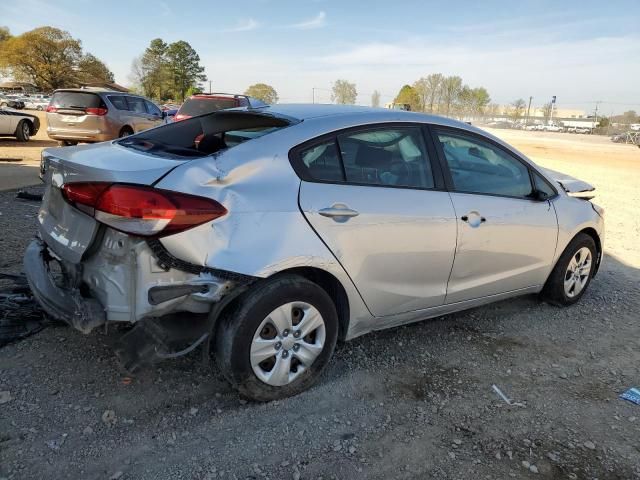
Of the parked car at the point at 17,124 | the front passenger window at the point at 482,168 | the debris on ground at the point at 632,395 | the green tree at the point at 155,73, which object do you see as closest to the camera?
the debris on ground at the point at 632,395

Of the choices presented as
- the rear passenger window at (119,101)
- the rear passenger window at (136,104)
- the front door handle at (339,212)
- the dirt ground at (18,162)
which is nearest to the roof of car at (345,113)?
the front door handle at (339,212)

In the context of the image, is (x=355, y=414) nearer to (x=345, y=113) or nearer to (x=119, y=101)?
(x=345, y=113)

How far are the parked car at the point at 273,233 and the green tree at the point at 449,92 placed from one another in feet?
295

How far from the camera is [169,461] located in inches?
98.3

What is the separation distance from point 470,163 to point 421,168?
57 cm

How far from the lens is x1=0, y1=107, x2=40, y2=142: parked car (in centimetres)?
1598

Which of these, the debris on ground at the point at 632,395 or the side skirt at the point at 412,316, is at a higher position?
the side skirt at the point at 412,316

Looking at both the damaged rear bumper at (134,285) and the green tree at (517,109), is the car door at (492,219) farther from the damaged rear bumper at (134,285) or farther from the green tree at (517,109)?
the green tree at (517,109)

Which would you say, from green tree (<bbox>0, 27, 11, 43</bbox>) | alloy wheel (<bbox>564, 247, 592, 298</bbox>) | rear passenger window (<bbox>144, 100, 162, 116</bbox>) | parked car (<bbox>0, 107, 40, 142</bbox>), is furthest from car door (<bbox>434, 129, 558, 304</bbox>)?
green tree (<bbox>0, 27, 11, 43</bbox>)

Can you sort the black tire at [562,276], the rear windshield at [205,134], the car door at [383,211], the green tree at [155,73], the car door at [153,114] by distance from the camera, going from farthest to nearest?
the green tree at [155,73] < the car door at [153,114] < the black tire at [562,276] < the rear windshield at [205,134] < the car door at [383,211]

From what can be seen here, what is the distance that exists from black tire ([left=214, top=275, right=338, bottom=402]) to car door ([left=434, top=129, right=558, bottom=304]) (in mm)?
1174

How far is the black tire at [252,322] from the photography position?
2707 mm

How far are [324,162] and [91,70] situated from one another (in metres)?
105

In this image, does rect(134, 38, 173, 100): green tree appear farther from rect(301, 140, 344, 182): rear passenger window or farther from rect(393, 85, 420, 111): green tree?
rect(301, 140, 344, 182): rear passenger window
